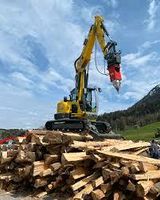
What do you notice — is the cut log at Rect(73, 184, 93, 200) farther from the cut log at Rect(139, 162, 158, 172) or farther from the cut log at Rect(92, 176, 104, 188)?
the cut log at Rect(139, 162, 158, 172)

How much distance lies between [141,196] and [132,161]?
1103 mm

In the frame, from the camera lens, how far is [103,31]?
23.3 m

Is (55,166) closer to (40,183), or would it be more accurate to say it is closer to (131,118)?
(40,183)

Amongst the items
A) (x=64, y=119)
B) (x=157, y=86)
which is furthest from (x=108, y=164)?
(x=157, y=86)

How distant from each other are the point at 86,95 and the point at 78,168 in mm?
12370

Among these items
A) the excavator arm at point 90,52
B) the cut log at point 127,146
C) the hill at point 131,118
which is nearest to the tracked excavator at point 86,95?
the excavator arm at point 90,52

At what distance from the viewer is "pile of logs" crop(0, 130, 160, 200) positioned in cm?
1035

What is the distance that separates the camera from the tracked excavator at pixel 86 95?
68.5 feet

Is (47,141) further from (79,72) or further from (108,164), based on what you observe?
(79,72)

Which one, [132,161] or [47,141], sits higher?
[47,141]

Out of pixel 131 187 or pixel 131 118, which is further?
pixel 131 118

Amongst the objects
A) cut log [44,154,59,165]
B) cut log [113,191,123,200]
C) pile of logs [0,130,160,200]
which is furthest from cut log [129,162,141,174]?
cut log [44,154,59,165]

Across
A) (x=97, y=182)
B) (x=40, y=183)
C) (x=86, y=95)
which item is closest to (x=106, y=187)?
(x=97, y=182)

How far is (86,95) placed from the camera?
23.8 metres
